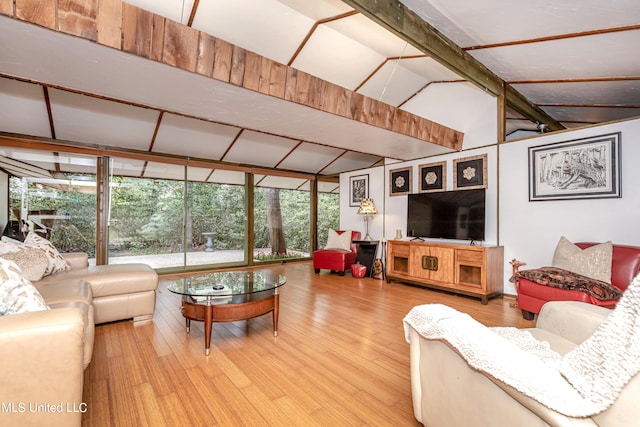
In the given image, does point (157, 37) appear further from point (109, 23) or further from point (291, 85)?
point (291, 85)

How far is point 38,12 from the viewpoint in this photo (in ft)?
5.60

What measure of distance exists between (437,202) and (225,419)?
4.17 meters

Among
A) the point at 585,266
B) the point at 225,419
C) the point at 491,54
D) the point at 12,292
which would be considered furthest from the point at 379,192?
the point at 12,292

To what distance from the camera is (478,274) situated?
3887 mm

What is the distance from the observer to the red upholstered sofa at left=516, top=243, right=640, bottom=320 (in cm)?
265

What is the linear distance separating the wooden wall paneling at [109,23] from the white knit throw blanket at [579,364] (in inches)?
103

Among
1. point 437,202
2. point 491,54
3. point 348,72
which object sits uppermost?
point 348,72

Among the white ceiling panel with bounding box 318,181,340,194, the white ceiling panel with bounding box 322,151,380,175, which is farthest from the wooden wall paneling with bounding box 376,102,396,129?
the white ceiling panel with bounding box 318,181,340,194

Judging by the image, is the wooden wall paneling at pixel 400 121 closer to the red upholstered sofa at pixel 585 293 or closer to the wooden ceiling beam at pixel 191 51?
the wooden ceiling beam at pixel 191 51

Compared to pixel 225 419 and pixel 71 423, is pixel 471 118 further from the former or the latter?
pixel 71 423

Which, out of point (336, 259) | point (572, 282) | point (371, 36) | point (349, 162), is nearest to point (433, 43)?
point (371, 36)

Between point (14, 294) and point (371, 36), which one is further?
point (371, 36)

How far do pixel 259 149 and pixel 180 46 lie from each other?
12.4 ft

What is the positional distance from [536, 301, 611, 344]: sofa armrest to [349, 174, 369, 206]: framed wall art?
473 centimetres
